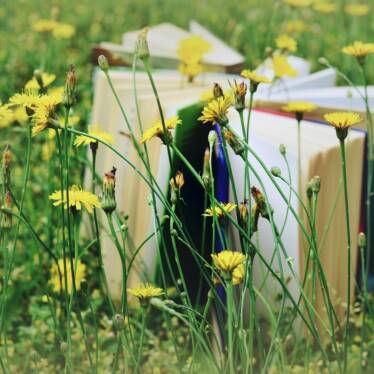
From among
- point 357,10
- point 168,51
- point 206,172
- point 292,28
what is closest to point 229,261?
point 206,172

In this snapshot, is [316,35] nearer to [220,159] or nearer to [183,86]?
[183,86]

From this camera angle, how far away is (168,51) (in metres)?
1.76

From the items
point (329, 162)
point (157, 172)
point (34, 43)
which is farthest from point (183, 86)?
point (34, 43)

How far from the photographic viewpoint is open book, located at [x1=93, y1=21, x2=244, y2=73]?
5.54 ft

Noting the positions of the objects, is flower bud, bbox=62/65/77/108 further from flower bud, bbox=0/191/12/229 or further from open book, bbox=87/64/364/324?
open book, bbox=87/64/364/324

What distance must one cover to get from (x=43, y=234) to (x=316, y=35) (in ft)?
4.91

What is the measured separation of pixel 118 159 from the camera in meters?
1.47

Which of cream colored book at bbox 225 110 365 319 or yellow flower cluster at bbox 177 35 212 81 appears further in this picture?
yellow flower cluster at bbox 177 35 212 81

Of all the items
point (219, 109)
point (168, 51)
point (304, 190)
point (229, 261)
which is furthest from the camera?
point (168, 51)

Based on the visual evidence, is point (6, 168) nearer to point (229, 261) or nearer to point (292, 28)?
point (229, 261)

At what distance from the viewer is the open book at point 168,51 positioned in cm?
169

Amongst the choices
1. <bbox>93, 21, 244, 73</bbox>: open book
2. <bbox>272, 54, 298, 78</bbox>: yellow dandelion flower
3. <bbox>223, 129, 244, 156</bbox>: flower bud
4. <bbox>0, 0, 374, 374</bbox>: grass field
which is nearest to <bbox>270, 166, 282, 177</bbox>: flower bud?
<bbox>223, 129, 244, 156</bbox>: flower bud

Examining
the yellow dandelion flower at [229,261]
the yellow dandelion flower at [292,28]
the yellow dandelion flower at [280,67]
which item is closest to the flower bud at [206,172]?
the yellow dandelion flower at [229,261]

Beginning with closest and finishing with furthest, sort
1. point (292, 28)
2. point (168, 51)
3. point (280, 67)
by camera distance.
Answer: point (280, 67) < point (168, 51) < point (292, 28)
